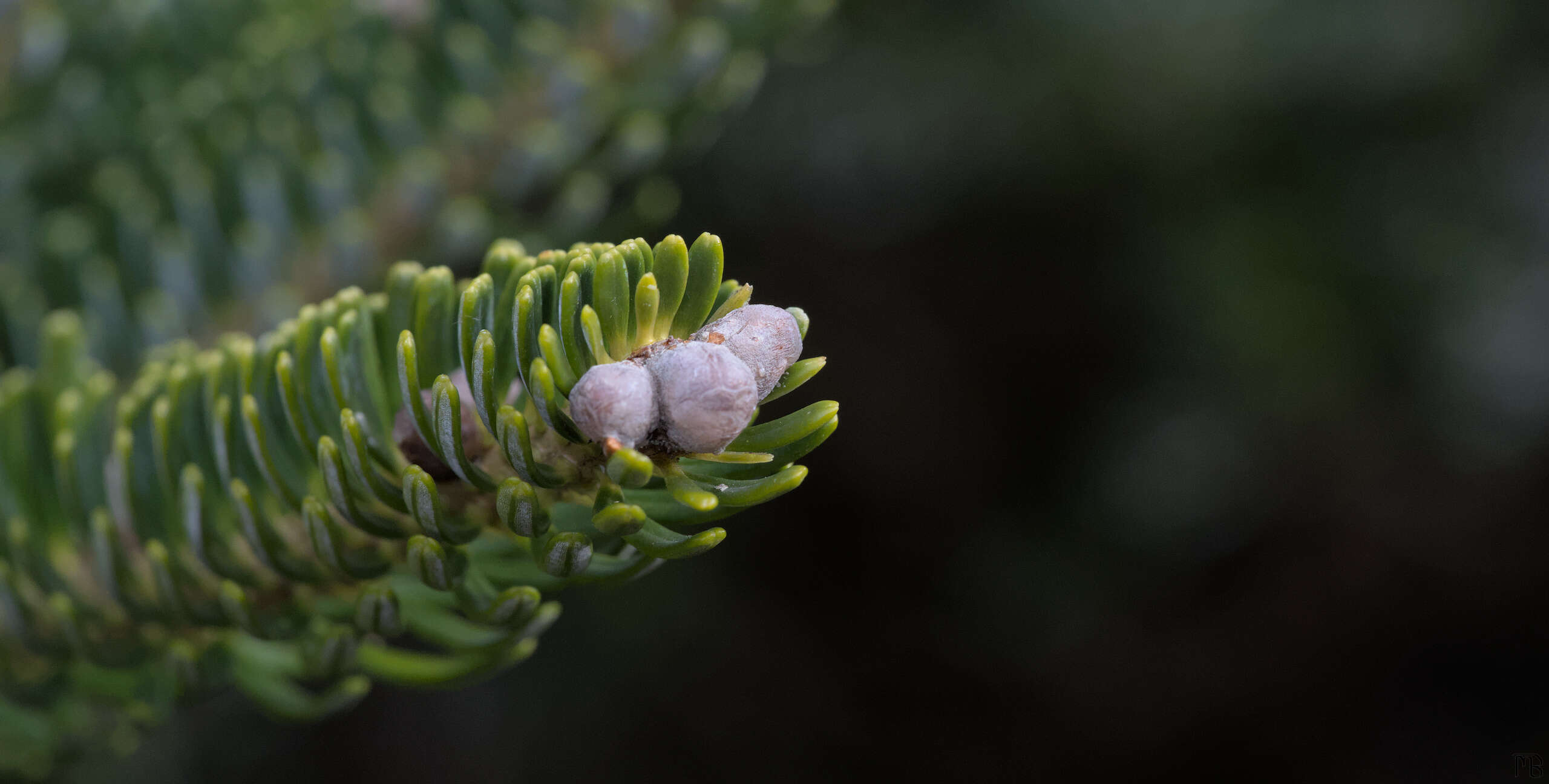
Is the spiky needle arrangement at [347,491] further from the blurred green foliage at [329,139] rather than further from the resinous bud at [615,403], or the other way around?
the blurred green foliage at [329,139]

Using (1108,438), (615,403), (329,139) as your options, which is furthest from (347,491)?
(1108,438)

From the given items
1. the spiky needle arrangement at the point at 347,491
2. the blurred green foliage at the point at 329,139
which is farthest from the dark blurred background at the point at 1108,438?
the spiky needle arrangement at the point at 347,491

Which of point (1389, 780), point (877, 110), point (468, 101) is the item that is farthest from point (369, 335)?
point (1389, 780)

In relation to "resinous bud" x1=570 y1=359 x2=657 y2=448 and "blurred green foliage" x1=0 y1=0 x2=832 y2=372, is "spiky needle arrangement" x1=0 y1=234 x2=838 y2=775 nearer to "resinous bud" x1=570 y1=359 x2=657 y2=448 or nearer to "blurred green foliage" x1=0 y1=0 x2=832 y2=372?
"resinous bud" x1=570 y1=359 x2=657 y2=448

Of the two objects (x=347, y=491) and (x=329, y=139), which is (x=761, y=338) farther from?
(x=329, y=139)

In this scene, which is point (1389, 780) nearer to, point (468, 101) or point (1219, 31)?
point (1219, 31)

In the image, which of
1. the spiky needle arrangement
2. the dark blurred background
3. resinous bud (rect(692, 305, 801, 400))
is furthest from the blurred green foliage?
the dark blurred background
